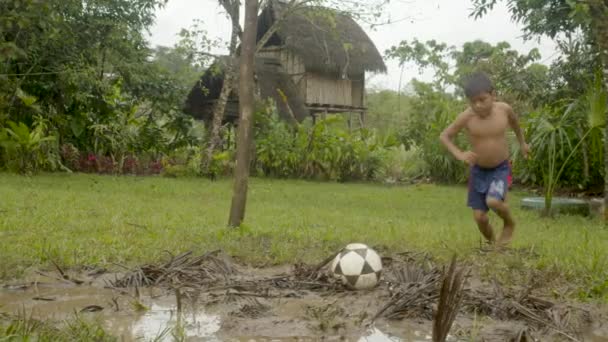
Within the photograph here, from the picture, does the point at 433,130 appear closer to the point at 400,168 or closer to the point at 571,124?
the point at 400,168

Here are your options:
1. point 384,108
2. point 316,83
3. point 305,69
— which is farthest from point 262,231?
point 384,108

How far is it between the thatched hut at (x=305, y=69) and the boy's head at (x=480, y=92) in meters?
14.5

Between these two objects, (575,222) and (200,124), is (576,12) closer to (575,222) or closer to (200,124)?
(575,222)

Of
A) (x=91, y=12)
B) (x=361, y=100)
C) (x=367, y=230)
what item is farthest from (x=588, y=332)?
(x=361, y=100)

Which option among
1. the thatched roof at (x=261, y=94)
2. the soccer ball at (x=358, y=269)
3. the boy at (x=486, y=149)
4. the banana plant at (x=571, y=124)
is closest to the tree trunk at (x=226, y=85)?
the thatched roof at (x=261, y=94)

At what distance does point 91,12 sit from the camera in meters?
14.9

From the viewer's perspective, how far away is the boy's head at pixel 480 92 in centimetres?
571

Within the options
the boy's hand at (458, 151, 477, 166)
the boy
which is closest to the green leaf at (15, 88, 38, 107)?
the boy

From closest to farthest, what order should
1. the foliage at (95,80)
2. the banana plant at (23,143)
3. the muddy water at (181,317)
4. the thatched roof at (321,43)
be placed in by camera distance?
the muddy water at (181,317), the banana plant at (23,143), the foliage at (95,80), the thatched roof at (321,43)

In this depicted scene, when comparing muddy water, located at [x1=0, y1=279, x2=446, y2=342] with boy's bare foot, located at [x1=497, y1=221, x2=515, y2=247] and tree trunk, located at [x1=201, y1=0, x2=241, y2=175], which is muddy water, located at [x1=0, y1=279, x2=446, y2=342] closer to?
boy's bare foot, located at [x1=497, y1=221, x2=515, y2=247]

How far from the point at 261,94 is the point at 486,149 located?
1497 cm

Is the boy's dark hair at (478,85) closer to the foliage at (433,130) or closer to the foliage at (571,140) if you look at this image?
the foliage at (571,140)

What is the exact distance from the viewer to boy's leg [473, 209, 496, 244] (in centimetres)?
595

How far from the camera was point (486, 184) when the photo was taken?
19.5 feet
